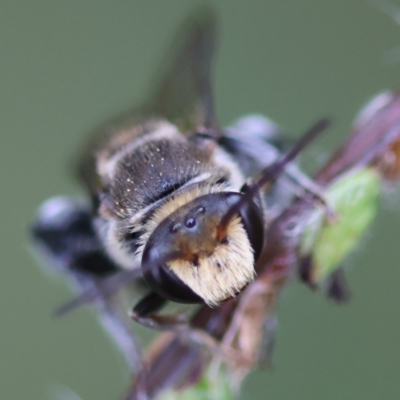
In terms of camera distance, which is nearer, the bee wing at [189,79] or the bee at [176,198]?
the bee at [176,198]

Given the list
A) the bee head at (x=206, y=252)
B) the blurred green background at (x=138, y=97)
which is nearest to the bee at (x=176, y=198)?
the bee head at (x=206, y=252)

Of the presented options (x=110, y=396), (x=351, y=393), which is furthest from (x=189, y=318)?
(x=110, y=396)

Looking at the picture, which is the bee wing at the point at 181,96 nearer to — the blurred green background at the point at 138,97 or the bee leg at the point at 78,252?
the bee leg at the point at 78,252

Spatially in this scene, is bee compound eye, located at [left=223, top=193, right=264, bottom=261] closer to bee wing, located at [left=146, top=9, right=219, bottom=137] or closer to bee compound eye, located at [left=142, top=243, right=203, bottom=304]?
bee compound eye, located at [left=142, top=243, right=203, bottom=304]

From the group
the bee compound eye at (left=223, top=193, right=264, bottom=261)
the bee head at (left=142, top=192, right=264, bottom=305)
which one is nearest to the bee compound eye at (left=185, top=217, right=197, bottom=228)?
the bee head at (left=142, top=192, right=264, bottom=305)

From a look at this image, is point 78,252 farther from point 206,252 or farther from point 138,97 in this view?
point 138,97

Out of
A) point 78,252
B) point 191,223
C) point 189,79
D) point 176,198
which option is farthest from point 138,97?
point 191,223
